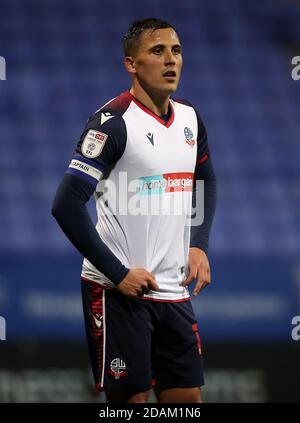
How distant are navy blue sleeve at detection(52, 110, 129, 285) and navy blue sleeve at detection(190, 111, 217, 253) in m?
0.50

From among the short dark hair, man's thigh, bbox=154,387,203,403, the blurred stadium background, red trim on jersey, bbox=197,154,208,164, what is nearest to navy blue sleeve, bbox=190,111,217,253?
red trim on jersey, bbox=197,154,208,164

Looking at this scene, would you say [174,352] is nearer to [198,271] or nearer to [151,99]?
[198,271]

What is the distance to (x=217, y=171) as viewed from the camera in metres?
8.26

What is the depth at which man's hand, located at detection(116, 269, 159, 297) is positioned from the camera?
10.7 ft

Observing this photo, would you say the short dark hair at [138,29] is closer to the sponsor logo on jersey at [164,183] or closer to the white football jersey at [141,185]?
the white football jersey at [141,185]

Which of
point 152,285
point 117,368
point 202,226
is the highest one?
point 202,226

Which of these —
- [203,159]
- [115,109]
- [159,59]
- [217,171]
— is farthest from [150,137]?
[217,171]

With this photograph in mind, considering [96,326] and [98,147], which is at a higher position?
[98,147]

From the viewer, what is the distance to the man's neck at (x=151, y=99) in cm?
348

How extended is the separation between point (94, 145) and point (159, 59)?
424mm

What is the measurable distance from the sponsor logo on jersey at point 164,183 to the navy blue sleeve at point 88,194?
0.18 metres

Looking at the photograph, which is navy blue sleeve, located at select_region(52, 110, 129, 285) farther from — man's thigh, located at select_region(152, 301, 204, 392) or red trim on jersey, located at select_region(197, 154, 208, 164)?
red trim on jersey, located at select_region(197, 154, 208, 164)

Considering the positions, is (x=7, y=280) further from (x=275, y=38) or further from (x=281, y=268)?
(x=275, y=38)

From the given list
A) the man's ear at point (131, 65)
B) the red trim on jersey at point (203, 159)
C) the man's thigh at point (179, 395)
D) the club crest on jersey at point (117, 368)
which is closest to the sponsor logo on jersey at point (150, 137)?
the man's ear at point (131, 65)
